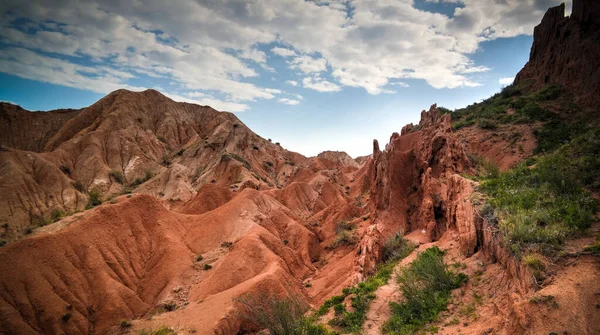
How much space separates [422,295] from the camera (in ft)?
43.1

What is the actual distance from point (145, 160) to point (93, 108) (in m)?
27.5

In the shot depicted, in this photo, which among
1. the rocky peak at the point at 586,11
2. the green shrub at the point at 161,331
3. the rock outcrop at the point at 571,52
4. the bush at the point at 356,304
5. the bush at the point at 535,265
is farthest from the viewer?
the rocky peak at the point at 586,11

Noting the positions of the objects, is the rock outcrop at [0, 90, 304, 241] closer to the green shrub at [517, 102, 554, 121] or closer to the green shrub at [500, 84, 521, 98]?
the green shrub at [517, 102, 554, 121]

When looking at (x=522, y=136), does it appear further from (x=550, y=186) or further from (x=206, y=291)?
(x=206, y=291)

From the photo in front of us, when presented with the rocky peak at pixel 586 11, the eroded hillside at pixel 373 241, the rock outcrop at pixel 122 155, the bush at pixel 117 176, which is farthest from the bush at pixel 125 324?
the rocky peak at pixel 586 11

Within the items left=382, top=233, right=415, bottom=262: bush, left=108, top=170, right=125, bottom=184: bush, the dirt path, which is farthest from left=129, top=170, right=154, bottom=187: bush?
the dirt path

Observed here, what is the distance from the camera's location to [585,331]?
7086mm

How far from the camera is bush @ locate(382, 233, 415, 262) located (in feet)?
69.8

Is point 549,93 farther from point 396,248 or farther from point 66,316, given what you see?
point 66,316

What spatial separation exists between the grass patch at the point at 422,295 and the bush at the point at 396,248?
20.8 ft

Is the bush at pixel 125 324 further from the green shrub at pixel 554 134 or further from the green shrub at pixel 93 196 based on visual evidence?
the green shrub at pixel 554 134

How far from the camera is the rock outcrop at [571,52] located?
108 ft

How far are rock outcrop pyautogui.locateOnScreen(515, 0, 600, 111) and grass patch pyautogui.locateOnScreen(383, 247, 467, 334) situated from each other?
32889 millimetres

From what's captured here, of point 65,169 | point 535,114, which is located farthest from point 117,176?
point 535,114
